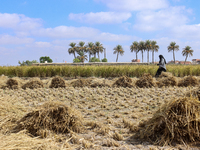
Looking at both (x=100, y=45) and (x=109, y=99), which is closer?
(x=109, y=99)

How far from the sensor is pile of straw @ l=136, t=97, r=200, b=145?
2.78 m

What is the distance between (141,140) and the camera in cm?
299

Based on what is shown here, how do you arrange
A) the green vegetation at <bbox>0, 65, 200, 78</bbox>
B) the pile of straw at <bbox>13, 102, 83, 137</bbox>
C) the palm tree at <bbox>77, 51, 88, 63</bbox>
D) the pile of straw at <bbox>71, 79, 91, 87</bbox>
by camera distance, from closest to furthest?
the pile of straw at <bbox>13, 102, 83, 137</bbox> < the pile of straw at <bbox>71, 79, 91, 87</bbox> < the green vegetation at <bbox>0, 65, 200, 78</bbox> < the palm tree at <bbox>77, 51, 88, 63</bbox>

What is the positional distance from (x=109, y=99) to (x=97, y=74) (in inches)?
291

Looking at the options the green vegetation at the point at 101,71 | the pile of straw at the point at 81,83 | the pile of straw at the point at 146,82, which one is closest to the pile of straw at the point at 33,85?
the pile of straw at the point at 81,83

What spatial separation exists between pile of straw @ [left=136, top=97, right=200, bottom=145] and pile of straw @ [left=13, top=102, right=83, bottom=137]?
125 centimetres

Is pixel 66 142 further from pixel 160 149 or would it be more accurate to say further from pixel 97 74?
pixel 97 74

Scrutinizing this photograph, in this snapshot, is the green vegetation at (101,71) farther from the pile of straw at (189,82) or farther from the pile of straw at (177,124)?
the pile of straw at (177,124)

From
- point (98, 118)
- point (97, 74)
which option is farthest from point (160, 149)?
point (97, 74)

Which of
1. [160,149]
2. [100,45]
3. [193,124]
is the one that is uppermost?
[100,45]

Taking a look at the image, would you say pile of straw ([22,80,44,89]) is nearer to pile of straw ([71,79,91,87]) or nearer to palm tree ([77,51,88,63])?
pile of straw ([71,79,91,87])

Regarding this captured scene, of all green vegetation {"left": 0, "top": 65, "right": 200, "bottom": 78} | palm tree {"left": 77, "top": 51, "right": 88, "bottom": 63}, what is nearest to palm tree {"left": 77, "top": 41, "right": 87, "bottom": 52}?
palm tree {"left": 77, "top": 51, "right": 88, "bottom": 63}

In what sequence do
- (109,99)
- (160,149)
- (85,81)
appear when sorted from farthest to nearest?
1. (85,81)
2. (109,99)
3. (160,149)

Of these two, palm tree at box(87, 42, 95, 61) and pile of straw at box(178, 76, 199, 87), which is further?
palm tree at box(87, 42, 95, 61)
